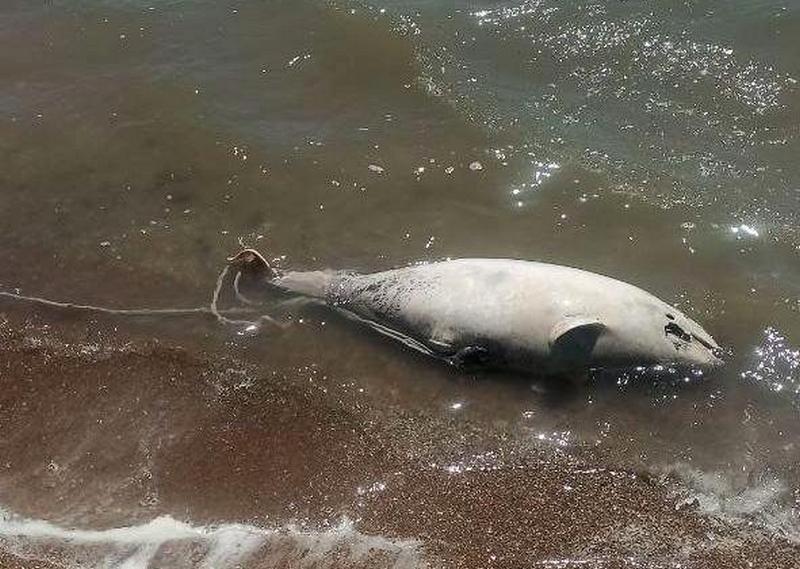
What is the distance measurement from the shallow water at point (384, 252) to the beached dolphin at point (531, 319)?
24 centimetres

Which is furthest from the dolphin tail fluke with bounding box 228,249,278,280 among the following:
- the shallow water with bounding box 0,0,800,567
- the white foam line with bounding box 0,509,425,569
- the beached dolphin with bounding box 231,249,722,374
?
the white foam line with bounding box 0,509,425,569

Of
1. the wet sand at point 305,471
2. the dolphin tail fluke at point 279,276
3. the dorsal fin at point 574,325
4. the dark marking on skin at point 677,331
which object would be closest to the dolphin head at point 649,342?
the dark marking on skin at point 677,331

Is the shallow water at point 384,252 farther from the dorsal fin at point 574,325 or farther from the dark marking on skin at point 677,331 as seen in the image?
the dorsal fin at point 574,325

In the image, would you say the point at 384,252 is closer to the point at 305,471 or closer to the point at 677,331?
the point at 305,471

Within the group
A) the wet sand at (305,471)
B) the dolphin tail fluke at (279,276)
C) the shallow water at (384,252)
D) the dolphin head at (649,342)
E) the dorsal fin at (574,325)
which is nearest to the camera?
the wet sand at (305,471)

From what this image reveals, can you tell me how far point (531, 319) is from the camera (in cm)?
711

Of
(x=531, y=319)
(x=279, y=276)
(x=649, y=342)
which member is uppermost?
(x=531, y=319)

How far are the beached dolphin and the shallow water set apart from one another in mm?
236

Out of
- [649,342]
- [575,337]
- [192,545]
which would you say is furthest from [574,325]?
[192,545]

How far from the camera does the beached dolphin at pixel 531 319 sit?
7.03m

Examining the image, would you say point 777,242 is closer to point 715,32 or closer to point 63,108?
point 715,32

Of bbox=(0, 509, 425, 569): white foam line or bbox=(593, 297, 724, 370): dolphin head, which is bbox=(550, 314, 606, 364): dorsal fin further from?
bbox=(0, 509, 425, 569): white foam line

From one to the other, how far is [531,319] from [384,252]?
1.95 m

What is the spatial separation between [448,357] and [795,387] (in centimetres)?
286
